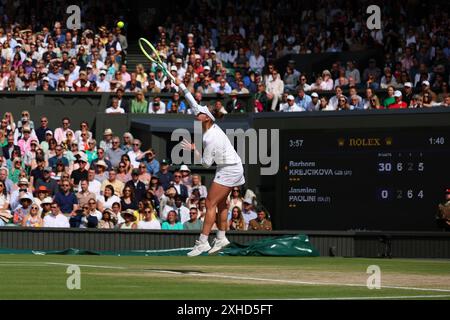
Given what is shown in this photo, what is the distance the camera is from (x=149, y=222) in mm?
24562

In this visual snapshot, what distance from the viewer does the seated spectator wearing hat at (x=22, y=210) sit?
24.8 metres

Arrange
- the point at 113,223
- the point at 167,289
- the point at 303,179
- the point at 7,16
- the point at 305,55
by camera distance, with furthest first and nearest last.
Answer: the point at 7,16, the point at 305,55, the point at 303,179, the point at 113,223, the point at 167,289

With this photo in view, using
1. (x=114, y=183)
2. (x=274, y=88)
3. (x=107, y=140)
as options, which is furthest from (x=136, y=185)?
(x=274, y=88)

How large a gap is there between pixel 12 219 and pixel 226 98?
26.3 feet

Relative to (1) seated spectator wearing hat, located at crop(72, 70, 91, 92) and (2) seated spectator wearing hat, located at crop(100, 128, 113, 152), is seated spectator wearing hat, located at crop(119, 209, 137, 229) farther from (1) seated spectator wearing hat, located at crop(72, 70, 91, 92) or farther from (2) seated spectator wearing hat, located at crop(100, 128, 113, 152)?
(1) seated spectator wearing hat, located at crop(72, 70, 91, 92)

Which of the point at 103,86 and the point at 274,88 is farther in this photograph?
the point at 103,86

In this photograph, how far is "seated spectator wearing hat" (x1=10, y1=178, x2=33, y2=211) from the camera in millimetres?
25266

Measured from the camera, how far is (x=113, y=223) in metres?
24.6

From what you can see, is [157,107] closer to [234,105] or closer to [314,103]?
[234,105]

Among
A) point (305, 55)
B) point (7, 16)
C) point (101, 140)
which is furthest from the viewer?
point (7, 16)

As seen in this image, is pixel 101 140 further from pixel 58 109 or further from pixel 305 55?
pixel 305 55

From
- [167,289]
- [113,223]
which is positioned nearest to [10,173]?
[113,223]

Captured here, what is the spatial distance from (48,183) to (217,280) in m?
13.9

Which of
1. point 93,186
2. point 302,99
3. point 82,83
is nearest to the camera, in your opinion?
point 93,186
